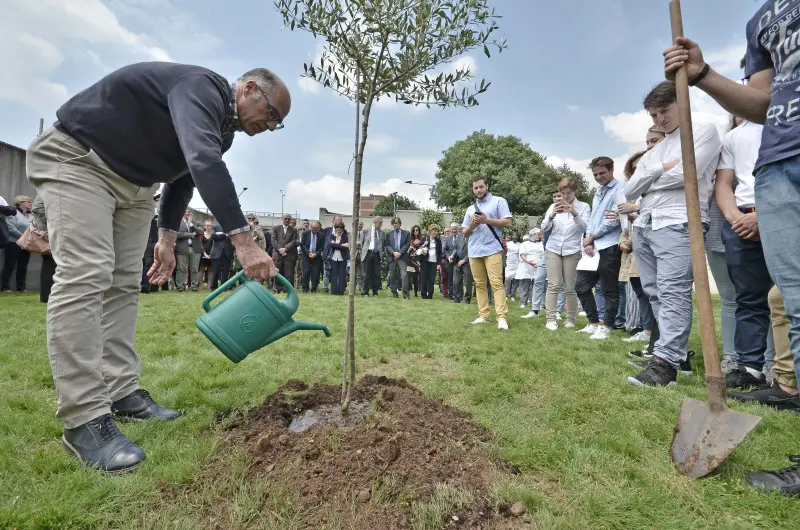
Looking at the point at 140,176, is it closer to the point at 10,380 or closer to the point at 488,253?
the point at 10,380

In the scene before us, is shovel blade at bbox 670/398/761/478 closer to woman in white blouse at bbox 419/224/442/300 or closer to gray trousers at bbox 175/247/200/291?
woman in white blouse at bbox 419/224/442/300

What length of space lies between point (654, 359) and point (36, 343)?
5.90 meters

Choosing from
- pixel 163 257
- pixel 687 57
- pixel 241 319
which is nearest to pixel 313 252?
pixel 163 257

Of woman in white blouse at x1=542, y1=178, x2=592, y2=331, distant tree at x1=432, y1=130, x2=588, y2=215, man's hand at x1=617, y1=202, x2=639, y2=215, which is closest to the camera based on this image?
man's hand at x1=617, y1=202, x2=639, y2=215

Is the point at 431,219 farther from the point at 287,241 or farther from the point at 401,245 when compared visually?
the point at 287,241

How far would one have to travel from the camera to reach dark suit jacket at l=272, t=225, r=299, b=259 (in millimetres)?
13539

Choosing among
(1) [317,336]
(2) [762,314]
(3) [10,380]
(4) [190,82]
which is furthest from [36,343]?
(2) [762,314]

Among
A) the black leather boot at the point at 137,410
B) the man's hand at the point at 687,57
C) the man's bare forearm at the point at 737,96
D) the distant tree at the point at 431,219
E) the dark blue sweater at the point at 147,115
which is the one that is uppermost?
the distant tree at the point at 431,219

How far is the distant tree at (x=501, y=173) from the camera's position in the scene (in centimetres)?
4009

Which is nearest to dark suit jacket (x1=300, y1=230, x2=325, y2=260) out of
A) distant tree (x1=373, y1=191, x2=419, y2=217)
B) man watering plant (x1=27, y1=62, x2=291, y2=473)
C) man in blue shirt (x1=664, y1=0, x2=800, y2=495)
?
man watering plant (x1=27, y1=62, x2=291, y2=473)

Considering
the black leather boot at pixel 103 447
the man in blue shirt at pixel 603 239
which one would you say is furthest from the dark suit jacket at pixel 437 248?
the black leather boot at pixel 103 447

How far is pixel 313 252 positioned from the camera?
43.8 feet

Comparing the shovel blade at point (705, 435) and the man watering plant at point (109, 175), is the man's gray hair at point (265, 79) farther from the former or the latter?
the shovel blade at point (705, 435)

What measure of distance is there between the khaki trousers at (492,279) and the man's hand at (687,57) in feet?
13.5
